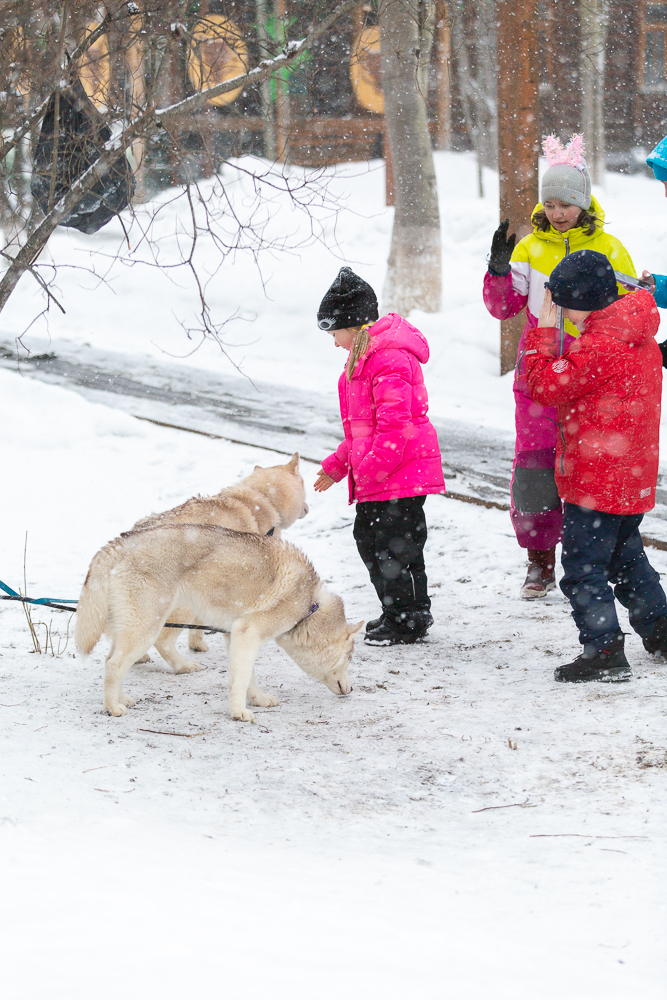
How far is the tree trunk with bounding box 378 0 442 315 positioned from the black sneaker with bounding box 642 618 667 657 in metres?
9.95

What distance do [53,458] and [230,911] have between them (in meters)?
6.84

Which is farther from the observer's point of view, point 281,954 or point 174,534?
point 174,534

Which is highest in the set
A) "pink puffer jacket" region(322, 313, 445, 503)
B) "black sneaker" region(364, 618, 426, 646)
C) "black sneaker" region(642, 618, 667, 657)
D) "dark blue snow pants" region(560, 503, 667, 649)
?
"pink puffer jacket" region(322, 313, 445, 503)

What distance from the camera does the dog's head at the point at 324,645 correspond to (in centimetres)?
398

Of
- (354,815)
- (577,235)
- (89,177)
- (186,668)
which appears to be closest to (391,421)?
(577,235)

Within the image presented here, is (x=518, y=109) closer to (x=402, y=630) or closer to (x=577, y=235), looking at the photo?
(x=577, y=235)

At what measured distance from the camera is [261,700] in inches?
156

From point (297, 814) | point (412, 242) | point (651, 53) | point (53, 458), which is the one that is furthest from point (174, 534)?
point (651, 53)

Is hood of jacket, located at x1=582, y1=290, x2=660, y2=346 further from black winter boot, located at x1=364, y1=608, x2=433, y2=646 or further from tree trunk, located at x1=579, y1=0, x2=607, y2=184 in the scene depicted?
tree trunk, located at x1=579, y1=0, x2=607, y2=184

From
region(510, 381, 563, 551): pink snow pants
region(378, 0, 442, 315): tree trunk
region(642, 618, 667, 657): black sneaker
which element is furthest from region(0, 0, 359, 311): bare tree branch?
region(378, 0, 442, 315): tree trunk

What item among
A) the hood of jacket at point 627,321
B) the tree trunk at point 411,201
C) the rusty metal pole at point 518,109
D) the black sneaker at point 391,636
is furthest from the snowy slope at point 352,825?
the tree trunk at point 411,201

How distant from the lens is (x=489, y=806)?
2902 mm

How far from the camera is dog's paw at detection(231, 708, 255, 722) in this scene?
12.2 ft

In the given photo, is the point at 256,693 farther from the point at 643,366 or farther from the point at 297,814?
the point at 643,366
